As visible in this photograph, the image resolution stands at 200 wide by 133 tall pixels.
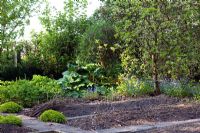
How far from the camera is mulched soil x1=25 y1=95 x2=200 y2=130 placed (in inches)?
362

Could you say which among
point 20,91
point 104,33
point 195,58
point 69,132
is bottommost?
point 69,132

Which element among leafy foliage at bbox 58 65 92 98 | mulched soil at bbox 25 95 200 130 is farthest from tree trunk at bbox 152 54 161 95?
leafy foliage at bbox 58 65 92 98

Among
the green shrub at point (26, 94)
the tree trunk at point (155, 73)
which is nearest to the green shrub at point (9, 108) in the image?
the green shrub at point (26, 94)

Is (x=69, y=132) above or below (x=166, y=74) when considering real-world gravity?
below

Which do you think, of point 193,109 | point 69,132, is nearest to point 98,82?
point 193,109

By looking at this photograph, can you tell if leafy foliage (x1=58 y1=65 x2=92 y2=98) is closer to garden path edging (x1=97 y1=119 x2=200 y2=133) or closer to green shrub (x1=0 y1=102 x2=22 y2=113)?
green shrub (x1=0 y1=102 x2=22 y2=113)

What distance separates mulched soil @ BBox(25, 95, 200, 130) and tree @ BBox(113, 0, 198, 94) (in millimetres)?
1377

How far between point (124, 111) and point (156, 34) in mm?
4512

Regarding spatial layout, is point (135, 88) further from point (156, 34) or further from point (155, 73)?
point (156, 34)

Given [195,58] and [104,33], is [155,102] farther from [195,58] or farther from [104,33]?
[104,33]

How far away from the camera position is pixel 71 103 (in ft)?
41.7

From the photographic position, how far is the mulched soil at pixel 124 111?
9.19m

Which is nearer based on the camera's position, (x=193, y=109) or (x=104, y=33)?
(x=193, y=109)

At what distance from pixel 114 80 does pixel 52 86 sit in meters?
3.66
